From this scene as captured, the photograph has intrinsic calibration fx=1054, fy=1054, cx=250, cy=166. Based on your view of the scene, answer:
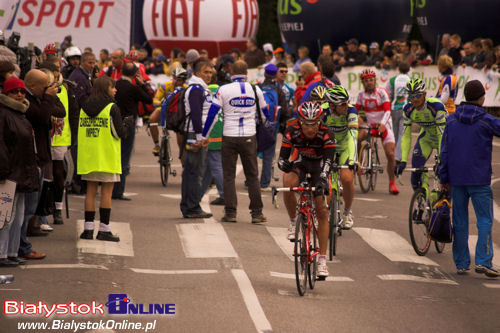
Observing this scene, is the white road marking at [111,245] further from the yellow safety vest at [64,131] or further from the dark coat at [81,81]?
the dark coat at [81,81]

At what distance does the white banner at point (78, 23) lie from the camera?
128ft

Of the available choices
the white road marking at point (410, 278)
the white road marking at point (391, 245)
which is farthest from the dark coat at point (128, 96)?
the white road marking at point (410, 278)

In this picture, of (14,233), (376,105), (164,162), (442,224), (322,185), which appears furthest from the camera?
(164,162)

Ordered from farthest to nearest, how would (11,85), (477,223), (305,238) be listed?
(477,223), (11,85), (305,238)

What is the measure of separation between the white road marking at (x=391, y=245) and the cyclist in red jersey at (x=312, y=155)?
1.75 meters

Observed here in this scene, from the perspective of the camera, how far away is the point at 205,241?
12.9m

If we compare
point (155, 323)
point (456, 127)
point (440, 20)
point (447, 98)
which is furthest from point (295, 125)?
point (440, 20)

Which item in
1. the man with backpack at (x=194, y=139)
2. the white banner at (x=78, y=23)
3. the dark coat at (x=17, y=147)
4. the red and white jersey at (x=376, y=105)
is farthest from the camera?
the white banner at (x=78, y=23)

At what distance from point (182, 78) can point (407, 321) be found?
26.0ft

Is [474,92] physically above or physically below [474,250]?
above

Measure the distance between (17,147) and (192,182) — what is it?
14.3 feet

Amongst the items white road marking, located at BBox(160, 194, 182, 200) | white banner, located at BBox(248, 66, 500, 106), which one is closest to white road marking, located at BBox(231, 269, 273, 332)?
white road marking, located at BBox(160, 194, 182, 200)

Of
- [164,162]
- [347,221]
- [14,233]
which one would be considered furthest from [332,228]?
[164,162]

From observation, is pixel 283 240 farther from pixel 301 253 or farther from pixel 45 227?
pixel 301 253
